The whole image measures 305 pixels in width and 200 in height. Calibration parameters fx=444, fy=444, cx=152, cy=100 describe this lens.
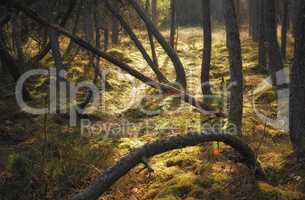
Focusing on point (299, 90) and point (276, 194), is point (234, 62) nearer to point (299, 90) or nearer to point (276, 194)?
point (299, 90)

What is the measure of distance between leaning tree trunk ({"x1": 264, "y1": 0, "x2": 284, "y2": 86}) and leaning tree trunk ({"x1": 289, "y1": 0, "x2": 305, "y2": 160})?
6562mm

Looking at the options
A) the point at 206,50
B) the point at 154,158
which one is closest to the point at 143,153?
the point at 154,158

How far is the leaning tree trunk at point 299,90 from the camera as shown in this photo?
857 cm

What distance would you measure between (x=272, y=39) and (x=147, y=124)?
223 inches

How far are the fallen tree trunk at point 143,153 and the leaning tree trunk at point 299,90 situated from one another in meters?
1.66

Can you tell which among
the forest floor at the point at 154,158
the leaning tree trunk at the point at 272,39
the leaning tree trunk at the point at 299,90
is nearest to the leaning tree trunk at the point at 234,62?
the forest floor at the point at 154,158

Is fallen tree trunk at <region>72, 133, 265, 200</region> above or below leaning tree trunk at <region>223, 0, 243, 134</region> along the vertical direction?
below

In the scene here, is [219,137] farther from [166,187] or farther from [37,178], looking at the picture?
[37,178]

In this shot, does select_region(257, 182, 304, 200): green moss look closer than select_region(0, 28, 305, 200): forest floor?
Yes

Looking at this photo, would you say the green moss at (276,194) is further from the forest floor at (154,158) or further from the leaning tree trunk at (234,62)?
the leaning tree trunk at (234,62)

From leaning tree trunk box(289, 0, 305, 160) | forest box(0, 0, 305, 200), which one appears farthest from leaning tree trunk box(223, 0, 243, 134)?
leaning tree trunk box(289, 0, 305, 160)

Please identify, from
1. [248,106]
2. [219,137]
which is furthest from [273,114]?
[219,137]

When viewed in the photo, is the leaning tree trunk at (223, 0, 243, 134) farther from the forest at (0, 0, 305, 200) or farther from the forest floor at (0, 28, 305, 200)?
the forest floor at (0, 28, 305, 200)

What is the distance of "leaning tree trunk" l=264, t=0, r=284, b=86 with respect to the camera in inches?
594
